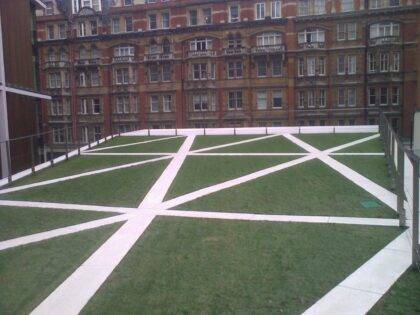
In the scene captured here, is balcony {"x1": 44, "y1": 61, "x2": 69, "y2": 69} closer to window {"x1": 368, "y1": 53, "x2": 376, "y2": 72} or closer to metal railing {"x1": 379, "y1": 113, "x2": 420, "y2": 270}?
window {"x1": 368, "y1": 53, "x2": 376, "y2": 72}

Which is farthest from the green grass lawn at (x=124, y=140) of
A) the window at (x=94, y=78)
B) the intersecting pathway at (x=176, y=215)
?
the window at (x=94, y=78)

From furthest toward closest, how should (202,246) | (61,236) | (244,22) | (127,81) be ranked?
(127,81) → (244,22) → (61,236) → (202,246)

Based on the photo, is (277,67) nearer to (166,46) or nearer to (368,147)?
(166,46)

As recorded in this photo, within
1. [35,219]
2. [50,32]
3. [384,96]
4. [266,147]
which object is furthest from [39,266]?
[50,32]

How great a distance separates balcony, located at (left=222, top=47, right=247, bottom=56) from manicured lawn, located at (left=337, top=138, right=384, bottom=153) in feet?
108

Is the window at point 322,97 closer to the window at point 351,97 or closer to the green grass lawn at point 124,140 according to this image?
the window at point 351,97

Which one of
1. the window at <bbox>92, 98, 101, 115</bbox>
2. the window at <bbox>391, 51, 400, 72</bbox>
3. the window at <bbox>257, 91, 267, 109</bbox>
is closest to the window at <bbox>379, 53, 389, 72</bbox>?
the window at <bbox>391, 51, 400, 72</bbox>

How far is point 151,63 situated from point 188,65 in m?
5.02

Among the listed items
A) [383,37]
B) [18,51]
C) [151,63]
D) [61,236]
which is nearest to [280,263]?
[61,236]

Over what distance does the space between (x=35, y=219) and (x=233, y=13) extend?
48.0 m

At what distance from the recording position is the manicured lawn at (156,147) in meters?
21.5

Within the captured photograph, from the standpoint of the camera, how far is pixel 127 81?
5722 cm

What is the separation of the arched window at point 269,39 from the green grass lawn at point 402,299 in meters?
48.1

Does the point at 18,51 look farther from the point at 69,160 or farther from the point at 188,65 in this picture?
the point at 188,65
